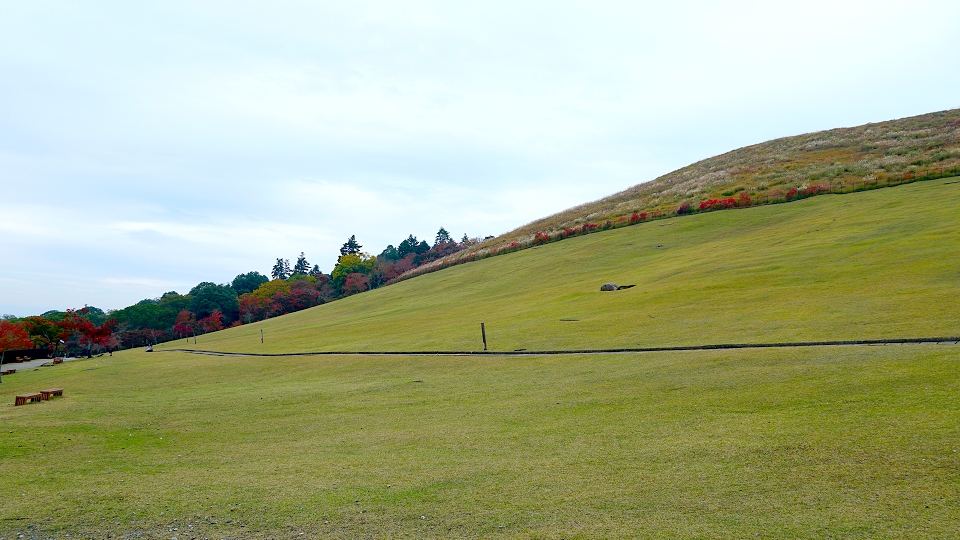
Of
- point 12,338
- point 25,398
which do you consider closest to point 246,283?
point 12,338

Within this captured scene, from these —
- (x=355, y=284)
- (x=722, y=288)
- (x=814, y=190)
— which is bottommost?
(x=722, y=288)

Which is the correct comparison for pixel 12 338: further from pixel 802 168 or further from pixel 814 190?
pixel 802 168

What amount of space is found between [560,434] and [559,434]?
0.02m

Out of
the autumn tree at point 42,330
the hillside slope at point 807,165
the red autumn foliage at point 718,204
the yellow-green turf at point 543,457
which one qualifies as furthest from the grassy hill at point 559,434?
the hillside slope at point 807,165

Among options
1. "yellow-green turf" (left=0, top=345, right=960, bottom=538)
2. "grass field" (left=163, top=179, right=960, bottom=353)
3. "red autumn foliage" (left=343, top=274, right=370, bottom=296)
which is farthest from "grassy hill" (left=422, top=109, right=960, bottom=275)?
"yellow-green turf" (left=0, top=345, right=960, bottom=538)

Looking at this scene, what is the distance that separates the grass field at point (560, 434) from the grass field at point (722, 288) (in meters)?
0.25

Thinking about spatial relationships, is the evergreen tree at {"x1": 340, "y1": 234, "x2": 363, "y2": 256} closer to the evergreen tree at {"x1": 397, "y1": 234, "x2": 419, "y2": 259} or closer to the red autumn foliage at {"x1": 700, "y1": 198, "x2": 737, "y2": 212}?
the evergreen tree at {"x1": 397, "y1": 234, "x2": 419, "y2": 259}

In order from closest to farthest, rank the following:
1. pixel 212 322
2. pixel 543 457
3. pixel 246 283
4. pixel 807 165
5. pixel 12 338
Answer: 1. pixel 543 457
2. pixel 12 338
3. pixel 807 165
4. pixel 212 322
5. pixel 246 283

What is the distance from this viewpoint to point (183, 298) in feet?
391

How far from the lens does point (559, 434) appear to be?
13.1m

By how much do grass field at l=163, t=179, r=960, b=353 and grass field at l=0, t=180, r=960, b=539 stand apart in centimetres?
25

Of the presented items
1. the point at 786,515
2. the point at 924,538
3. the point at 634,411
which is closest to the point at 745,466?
the point at 786,515

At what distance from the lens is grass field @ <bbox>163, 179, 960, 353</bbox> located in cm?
2352

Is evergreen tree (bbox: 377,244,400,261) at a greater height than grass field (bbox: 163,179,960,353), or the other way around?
evergreen tree (bbox: 377,244,400,261)
